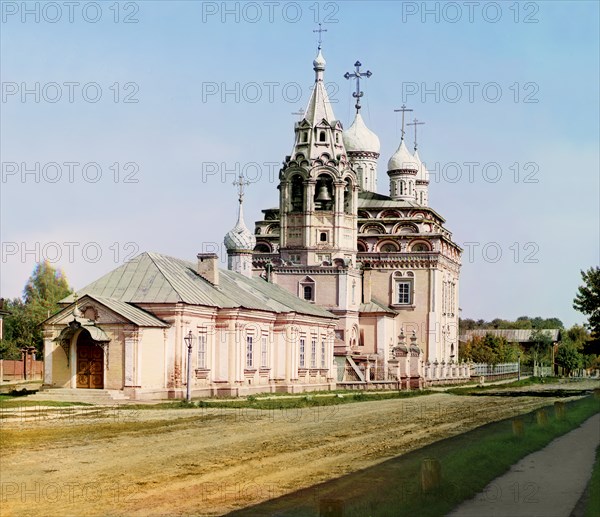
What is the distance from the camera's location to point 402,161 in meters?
78.4

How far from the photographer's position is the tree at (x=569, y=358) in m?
108

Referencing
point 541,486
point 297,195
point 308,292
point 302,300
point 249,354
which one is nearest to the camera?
point 541,486

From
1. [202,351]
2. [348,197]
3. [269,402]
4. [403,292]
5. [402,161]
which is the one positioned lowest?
[269,402]

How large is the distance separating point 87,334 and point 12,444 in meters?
16.8

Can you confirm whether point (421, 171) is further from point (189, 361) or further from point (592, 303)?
point (189, 361)

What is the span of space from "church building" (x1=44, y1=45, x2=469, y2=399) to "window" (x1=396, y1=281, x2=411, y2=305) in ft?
0.35

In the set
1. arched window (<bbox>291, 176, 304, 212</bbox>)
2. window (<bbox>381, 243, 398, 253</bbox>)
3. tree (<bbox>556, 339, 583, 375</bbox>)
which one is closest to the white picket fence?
window (<bbox>381, 243, 398, 253</bbox>)

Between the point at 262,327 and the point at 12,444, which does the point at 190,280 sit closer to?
the point at 262,327

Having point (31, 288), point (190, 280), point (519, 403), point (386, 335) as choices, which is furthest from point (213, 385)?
point (31, 288)

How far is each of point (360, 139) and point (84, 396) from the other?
142 ft

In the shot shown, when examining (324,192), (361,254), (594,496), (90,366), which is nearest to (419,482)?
(594,496)

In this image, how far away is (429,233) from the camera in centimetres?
6869

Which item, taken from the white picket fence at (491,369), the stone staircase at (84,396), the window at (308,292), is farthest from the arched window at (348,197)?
the stone staircase at (84,396)

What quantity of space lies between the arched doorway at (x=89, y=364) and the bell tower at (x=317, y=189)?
81.1 ft
